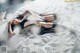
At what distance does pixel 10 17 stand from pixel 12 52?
0.91 feet

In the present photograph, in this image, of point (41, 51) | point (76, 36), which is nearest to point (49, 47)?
point (41, 51)

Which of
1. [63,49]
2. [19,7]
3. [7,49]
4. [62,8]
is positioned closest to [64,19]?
[62,8]

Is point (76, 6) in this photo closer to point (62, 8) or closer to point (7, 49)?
point (62, 8)

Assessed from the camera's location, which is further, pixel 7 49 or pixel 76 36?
pixel 7 49

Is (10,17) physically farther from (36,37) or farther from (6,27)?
(36,37)

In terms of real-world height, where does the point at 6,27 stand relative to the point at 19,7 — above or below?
below

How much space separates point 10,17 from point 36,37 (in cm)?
27

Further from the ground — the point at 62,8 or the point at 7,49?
the point at 62,8

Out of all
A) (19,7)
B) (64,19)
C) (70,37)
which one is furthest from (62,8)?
(19,7)

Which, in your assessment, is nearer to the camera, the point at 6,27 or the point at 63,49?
the point at 63,49

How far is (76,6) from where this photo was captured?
1201 millimetres

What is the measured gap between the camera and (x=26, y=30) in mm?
1221

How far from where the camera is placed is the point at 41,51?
1.14 m

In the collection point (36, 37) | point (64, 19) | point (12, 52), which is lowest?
point (12, 52)
